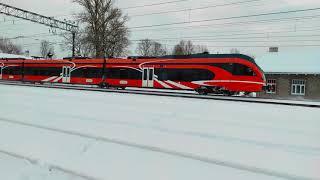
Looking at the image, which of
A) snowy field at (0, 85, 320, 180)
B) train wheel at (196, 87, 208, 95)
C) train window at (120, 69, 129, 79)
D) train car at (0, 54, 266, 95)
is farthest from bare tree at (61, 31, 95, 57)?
snowy field at (0, 85, 320, 180)

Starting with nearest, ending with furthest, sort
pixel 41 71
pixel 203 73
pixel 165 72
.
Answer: pixel 203 73 → pixel 165 72 → pixel 41 71

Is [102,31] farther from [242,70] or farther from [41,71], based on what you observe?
[242,70]

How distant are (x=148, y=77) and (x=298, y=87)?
48.2ft

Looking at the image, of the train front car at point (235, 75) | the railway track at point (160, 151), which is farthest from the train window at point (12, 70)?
the railway track at point (160, 151)

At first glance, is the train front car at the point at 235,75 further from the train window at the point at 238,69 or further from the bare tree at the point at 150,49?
the bare tree at the point at 150,49

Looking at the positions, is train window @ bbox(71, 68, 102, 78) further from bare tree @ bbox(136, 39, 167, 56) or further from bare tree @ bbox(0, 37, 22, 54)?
bare tree @ bbox(0, 37, 22, 54)

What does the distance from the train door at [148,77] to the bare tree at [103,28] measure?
60.5 feet

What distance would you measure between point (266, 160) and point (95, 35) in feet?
130

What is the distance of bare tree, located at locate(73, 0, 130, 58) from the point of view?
44844 mm

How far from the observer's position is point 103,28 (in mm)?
45094

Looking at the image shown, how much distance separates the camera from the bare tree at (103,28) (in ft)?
147

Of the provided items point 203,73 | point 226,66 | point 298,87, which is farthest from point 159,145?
point 298,87

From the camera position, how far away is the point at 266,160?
6.99 m

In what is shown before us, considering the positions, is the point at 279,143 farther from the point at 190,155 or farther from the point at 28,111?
the point at 28,111
